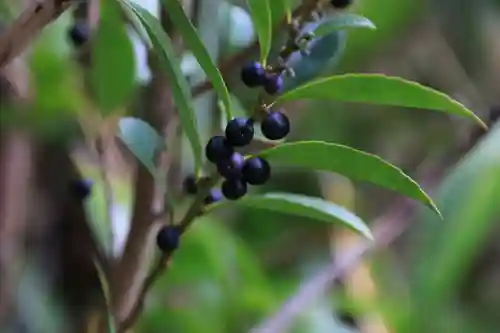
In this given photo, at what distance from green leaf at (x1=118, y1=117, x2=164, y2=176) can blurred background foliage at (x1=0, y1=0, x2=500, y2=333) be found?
7 cm

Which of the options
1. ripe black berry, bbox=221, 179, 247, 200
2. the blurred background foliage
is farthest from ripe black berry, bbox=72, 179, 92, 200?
ripe black berry, bbox=221, 179, 247, 200

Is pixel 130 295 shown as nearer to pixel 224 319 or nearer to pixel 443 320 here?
pixel 224 319

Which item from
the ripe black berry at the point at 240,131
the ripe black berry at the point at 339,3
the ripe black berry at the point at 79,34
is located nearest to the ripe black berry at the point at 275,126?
the ripe black berry at the point at 240,131

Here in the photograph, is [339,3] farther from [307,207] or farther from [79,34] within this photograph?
[79,34]

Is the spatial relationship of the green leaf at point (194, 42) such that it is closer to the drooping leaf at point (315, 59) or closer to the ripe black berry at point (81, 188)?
the drooping leaf at point (315, 59)

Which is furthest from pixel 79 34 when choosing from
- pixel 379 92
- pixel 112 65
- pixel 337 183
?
pixel 337 183

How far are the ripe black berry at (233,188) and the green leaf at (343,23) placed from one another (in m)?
0.09

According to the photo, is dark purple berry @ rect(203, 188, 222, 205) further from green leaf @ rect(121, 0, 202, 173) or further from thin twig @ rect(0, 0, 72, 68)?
thin twig @ rect(0, 0, 72, 68)

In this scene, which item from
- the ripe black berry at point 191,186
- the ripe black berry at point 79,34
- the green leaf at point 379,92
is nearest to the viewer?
the green leaf at point 379,92

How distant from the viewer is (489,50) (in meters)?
1.29

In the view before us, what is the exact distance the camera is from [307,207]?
46cm

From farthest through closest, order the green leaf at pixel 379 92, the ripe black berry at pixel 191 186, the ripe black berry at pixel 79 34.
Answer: the ripe black berry at pixel 79 34, the ripe black berry at pixel 191 186, the green leaf at pixel 379 92

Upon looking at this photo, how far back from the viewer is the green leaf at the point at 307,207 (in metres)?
0.46

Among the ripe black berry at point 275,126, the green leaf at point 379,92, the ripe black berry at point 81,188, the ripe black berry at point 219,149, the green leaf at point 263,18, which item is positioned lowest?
the ripe black berry at point 81,188
